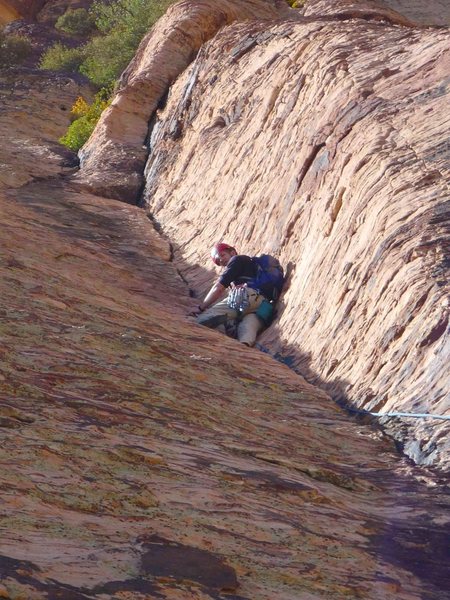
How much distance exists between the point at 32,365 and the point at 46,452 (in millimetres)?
1852

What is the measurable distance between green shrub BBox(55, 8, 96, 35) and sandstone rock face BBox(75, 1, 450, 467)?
2274 cm

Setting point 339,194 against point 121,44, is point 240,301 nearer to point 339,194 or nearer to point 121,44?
point 339,194

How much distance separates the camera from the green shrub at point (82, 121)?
83.0 feet

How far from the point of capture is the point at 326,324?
11203mm

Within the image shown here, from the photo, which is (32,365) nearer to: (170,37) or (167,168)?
(167,168)

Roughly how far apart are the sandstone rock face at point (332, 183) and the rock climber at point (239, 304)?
260 millimetres

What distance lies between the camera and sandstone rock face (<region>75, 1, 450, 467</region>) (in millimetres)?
9719

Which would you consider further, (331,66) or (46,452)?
(331,66)

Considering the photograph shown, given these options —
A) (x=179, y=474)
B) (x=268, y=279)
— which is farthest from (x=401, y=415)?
(x=268, y=279)

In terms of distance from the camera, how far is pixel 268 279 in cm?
1295

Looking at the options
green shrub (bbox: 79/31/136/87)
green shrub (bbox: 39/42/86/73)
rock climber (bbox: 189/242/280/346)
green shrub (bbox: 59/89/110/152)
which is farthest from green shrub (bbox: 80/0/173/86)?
rock climber (bbox: 189/242/280/346)

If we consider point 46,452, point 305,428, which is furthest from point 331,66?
point 46,452

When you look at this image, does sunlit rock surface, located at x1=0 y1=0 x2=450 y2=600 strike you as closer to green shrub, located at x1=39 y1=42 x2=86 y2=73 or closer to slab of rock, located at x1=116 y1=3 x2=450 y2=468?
slab of rock, located at x1=116 y1=3 x2=450 y2=468

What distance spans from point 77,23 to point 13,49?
22.6 ft
